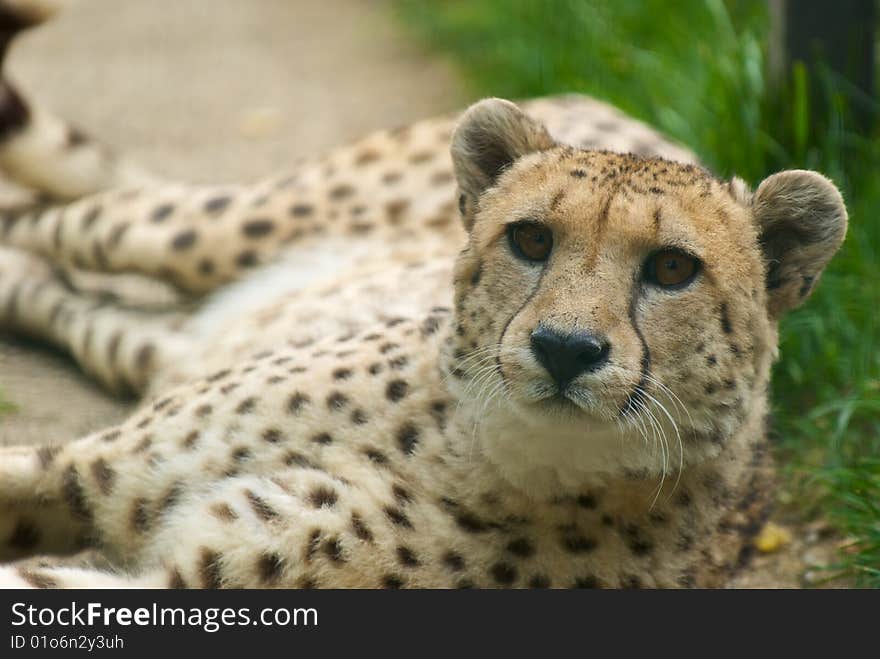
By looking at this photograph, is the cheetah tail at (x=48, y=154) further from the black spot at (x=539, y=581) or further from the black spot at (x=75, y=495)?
the black spot at (x=539, y=581)

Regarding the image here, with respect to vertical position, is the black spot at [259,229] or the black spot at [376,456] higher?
the black spot at [376,456]

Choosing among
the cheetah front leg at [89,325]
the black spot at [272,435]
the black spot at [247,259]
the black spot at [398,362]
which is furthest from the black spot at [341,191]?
the black spot at [272,435]

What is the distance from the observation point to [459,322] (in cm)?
279

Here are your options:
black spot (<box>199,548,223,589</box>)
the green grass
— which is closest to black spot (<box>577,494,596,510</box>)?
black spot (<box>199,548,223,589</box>)

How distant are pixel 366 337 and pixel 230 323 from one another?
105 cm

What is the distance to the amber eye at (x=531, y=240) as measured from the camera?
267cm

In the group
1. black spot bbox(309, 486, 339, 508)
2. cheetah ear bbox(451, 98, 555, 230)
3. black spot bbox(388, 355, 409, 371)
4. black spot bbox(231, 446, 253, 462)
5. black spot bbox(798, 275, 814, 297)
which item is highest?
cheetah ear bbox(451, 98, 555, 230)

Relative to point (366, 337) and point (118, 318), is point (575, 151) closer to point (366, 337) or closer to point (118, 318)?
point (366, 337)

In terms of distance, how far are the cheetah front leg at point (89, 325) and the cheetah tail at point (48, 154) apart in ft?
0.94

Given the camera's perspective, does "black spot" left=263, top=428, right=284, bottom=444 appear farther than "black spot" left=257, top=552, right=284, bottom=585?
Yes

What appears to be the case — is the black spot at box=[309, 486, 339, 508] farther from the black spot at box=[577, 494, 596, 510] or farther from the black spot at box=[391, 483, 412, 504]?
the black spot at box=[577, 494, 596, 510]

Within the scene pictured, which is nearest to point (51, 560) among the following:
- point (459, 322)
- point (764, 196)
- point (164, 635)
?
point (164, 635)

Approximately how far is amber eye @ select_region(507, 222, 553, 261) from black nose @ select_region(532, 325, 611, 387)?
263mm

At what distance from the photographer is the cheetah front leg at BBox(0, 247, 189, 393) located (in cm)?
432
